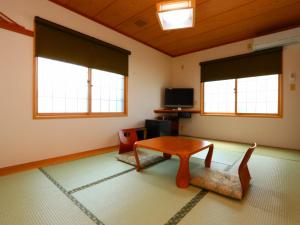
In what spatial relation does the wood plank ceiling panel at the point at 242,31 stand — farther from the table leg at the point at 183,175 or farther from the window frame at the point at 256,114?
the table leg at the point at 183,175

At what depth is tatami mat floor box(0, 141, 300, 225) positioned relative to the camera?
4.25ft

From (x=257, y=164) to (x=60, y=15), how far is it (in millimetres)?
4005

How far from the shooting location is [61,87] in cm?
284

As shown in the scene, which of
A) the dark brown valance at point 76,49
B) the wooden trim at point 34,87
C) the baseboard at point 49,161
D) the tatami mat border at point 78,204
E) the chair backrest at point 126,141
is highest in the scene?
the dark brown valance at point 76,49

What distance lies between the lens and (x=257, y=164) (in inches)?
100.0

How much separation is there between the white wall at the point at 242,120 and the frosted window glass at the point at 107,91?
216 cm

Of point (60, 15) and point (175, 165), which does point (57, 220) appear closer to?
point (175, 165)

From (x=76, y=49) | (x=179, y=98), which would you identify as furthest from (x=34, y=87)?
(x=179, y=98)

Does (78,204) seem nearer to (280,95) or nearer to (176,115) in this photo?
(176,115)

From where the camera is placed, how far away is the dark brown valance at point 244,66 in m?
3.53

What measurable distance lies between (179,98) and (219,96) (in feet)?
3.62

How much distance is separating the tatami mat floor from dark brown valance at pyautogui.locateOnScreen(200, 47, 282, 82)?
224 cm

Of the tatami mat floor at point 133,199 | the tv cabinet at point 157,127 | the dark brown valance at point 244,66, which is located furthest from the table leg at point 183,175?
the dark brown valance at point 244,66

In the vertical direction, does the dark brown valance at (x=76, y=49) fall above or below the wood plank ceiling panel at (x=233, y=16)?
below
